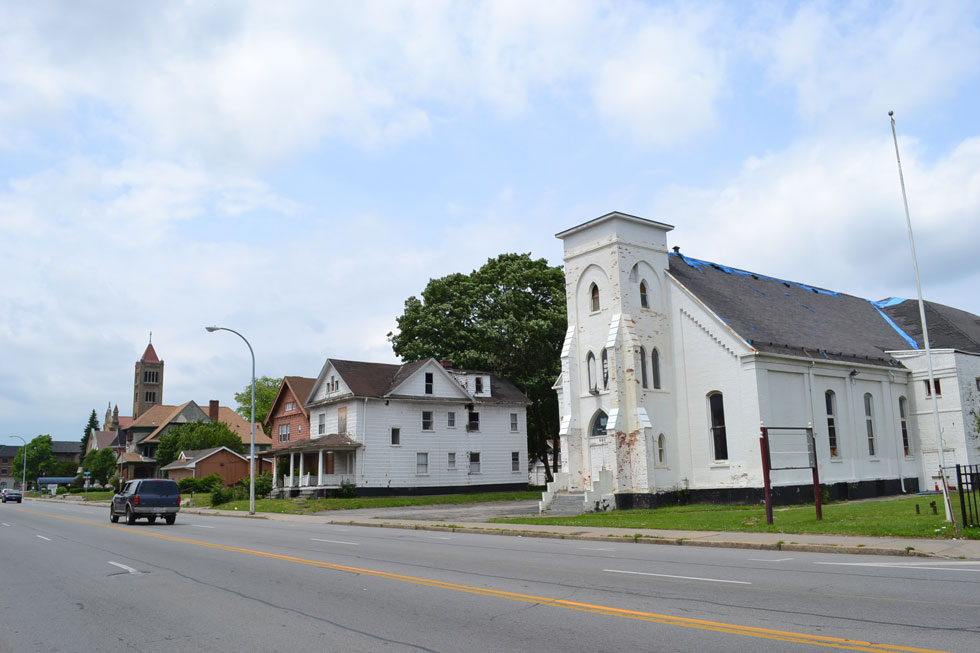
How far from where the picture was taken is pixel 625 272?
32.8m

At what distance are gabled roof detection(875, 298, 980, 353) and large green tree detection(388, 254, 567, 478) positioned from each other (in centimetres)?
2042

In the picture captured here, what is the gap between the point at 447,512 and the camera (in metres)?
35.2

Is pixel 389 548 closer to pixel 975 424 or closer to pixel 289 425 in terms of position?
pixel 975 424

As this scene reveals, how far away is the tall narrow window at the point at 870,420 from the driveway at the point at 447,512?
52.9 ft

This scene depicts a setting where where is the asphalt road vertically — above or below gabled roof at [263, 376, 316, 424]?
below

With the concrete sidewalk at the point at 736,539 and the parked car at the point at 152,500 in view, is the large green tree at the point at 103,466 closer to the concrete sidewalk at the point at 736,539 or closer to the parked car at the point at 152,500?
the parked car at the point at 152,500

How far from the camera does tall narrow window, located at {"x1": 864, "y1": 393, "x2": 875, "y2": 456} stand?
116 feet

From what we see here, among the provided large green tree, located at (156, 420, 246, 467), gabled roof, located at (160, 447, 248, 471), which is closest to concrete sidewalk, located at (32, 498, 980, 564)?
gabled roof, located at (160, 447, 248, 471)

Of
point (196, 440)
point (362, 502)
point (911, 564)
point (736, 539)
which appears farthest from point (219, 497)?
point (911, 564)

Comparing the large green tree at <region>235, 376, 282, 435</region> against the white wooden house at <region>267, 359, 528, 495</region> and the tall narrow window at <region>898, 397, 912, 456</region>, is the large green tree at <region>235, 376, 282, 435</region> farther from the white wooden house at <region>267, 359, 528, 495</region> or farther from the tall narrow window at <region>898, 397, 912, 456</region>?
the tall narrow window at <region>898, 397, 912, 456</region>

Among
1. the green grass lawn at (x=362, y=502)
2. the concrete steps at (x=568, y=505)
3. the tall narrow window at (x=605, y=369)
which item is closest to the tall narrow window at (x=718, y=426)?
the tall narrow window at (x=605, y=369)

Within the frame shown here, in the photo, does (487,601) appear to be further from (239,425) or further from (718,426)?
(239,425)

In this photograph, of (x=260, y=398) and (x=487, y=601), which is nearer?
(x=487, y=601)

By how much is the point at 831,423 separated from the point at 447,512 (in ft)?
58.8
